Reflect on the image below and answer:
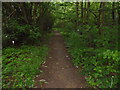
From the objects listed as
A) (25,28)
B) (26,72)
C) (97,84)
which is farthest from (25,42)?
(97,84)

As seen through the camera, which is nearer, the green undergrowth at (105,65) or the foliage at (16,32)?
the green undergrowth at (105,65)

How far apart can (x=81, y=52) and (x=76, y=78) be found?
5.96 feet

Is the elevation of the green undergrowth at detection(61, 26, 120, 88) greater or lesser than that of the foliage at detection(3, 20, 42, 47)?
lesser

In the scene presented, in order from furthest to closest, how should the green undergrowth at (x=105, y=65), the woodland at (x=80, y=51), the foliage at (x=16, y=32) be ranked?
the foliage at (x=16, y=32) < the woodland at (x=80, y=51) < the green undergrowth at (x=105, y=65)

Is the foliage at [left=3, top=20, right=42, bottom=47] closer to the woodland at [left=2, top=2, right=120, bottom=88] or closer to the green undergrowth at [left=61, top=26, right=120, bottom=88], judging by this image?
the woodland at [left=2, top=2, right=120, bottom=88]

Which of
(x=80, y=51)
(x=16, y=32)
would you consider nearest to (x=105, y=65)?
(x=80, y=51)

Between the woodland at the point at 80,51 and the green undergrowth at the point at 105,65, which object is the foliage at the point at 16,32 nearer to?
the woodland at the point at 80,51

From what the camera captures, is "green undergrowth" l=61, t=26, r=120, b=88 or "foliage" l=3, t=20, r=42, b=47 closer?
"green undergrowth" l=61, t=26, r=120, b=88

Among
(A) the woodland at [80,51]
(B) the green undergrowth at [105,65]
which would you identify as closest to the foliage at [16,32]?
(A) the woodland at [80,51]

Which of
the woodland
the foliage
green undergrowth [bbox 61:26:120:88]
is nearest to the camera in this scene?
green undergrowth [bbox 61:26:120:88]

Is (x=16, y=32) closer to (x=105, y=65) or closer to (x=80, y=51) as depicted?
(x=80, y=51)

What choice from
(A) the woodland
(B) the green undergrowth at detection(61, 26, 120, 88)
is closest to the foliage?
(A) the woodland

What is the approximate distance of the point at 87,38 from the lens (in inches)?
211

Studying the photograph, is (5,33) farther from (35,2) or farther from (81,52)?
(81,52)
